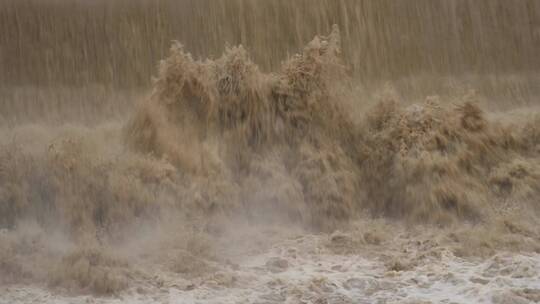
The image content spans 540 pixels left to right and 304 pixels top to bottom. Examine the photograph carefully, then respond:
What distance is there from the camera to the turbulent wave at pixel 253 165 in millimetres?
7316

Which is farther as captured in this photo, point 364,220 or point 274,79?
point 274,79

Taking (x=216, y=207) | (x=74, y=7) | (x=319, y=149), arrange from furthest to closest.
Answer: (x=74, y=7) → (x=319, y=149) → (x=216, y=207)

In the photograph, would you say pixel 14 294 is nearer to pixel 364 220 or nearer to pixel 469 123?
pixel 364 220

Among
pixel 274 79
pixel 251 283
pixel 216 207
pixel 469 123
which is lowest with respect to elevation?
pixel 251 283

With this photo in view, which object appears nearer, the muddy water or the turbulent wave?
the muddy water

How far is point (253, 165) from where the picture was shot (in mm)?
7914

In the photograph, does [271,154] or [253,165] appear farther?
[271,154]

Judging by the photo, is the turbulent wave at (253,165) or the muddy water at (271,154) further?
the turbulent wave at (253,165)

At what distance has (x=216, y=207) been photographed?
7535mm

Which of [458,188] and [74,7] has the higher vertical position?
[74,7]

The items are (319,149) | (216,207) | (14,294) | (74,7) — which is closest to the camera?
(14,294)

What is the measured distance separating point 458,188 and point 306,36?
221 centimetres

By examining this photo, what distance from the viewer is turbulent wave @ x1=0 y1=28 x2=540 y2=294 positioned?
7316 millimetres

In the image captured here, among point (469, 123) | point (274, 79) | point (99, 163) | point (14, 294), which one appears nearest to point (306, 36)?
point (274, 79)
